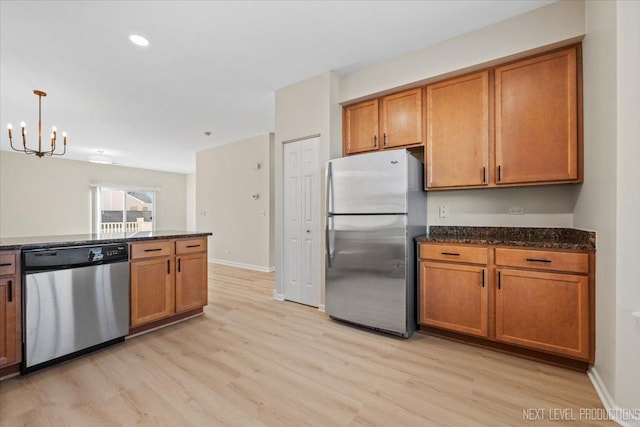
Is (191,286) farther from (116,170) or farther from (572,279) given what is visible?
(116,170)

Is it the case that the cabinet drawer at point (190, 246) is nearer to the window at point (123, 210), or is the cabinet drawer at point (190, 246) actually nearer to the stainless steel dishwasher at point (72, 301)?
the stainless steel dishwasher at point (72, 301)

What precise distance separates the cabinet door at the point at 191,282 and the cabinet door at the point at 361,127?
2.10 meters

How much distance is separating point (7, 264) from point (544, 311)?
3724mm

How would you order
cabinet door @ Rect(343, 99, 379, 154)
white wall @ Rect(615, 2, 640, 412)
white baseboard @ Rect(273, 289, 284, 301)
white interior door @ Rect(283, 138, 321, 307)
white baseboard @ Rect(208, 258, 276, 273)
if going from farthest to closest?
white baseboard @ Rect(208, 258, 276, 273) < white baseboard @ Rect(273, 289, 284, 301) < white interior door @ Rect(283, 138, 321, 307) < cabinet door @ Rect(343, 99, 379, 154) < white wall @ Rect(615, 2, 640, 412)

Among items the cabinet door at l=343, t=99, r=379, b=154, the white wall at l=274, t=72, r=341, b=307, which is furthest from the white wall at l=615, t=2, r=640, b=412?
the white wall at l=274, t=72, r=341, b=307

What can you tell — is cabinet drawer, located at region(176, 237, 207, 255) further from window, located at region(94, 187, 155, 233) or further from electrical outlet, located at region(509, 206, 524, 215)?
window, located at region(94, 187, 155, 233)

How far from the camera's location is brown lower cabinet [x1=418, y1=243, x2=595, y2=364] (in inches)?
73.2

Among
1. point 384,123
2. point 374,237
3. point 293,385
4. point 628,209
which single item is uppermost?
point 384,123

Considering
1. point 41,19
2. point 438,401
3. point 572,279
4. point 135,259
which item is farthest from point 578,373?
point 41,19

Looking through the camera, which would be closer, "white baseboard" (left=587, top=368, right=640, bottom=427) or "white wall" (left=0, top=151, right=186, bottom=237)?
"white baseboard" (left=587, top=368, right=640, bottom=427)

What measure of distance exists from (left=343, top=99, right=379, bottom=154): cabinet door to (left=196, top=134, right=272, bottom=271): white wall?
2.50 meters

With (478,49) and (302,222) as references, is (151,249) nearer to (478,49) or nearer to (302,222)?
(302,222)

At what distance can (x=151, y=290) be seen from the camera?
2572 mm

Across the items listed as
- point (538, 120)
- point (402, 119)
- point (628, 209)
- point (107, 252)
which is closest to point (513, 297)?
point (628, 209)
